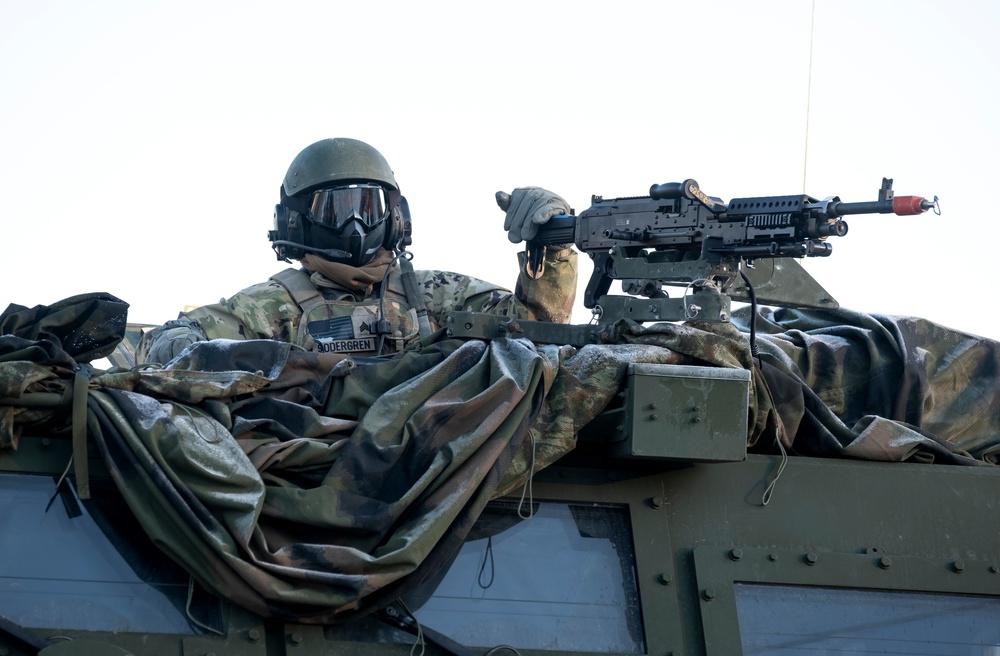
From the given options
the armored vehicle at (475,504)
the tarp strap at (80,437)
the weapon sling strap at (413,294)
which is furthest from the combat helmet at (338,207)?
A: the tarp strap at (80,437)

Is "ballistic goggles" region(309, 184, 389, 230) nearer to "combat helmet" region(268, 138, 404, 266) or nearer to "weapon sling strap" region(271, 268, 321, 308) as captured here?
"combat helmet" region(268, 138, 404, 266)

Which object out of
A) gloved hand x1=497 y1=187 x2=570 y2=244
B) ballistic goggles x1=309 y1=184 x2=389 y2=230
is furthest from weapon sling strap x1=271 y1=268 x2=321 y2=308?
gloved hand x1=497 y1=187 x2=570 y2=244

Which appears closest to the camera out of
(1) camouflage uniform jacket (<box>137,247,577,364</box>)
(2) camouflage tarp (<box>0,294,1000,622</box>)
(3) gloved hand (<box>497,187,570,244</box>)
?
(2) camouflage tarp (<box>0,294,1000,622</box>)

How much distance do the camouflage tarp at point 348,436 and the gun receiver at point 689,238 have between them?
0.58 ft

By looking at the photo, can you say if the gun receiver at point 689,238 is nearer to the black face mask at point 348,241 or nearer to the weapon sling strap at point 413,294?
the weapon sling strap at point 413,294

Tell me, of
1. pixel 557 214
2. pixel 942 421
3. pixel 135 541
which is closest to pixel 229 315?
pixel 557 214

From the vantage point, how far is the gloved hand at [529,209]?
199 inches

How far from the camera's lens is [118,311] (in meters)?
4.10

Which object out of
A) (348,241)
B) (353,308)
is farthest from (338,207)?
(353,308)

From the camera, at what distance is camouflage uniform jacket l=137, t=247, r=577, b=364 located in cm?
530

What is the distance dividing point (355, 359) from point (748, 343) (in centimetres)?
120

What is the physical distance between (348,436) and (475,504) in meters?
0.45

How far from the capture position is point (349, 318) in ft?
18.3

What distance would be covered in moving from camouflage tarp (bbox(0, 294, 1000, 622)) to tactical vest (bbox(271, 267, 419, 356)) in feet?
4.16
